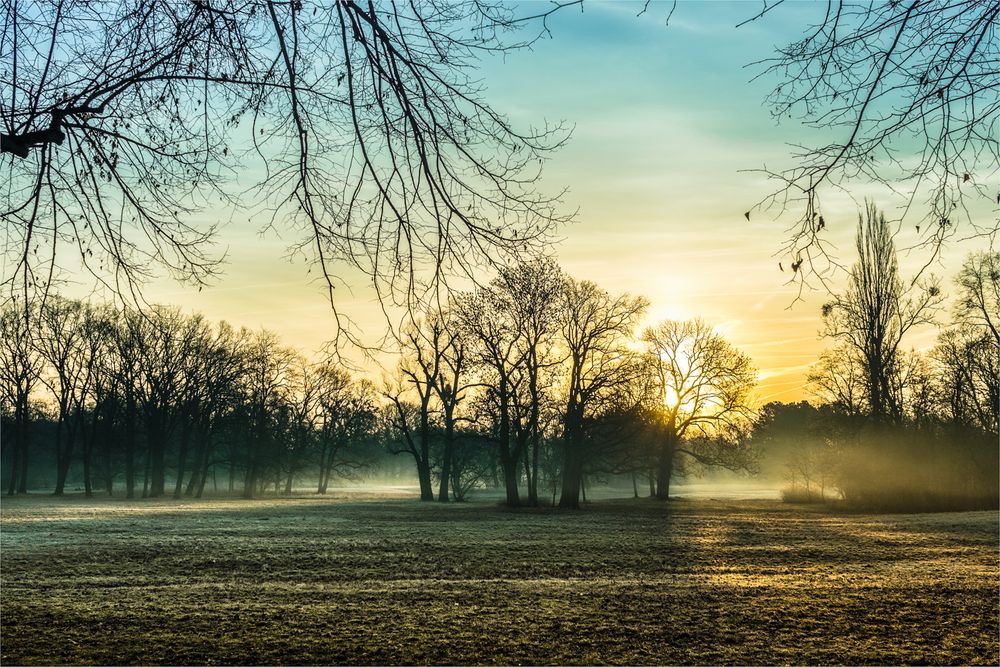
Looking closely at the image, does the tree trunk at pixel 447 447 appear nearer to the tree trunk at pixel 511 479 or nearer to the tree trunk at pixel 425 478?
the tree trunk at pixel 425 478

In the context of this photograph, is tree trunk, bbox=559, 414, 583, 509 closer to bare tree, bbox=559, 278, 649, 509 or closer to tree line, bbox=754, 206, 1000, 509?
bare tree, bbox=559, 278, 649, 509

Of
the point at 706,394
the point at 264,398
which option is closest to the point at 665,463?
the point at 706,394

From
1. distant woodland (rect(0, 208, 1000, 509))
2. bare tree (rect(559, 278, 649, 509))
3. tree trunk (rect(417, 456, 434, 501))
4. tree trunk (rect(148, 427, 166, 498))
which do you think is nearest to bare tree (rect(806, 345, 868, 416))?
distant woodland (rect(0, 208, 1000, 509))

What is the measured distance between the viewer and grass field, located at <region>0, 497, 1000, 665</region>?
23.2 ft

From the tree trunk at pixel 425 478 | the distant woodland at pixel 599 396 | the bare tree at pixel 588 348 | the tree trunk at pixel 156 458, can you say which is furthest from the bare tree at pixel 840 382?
the tree trunk at pixel 156 458

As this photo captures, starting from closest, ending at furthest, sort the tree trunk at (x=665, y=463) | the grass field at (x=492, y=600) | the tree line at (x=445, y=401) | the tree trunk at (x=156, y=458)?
the grass field at (x=492, y=600) → the tree line at (x=445, y=401) → the tree trunk at (x=665, y=463) → the tree trunk at (x=156, y=458)

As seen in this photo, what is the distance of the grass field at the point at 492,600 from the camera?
23.2 ft

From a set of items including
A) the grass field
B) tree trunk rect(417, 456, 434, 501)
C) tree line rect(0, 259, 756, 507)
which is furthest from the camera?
tree trunk rect(417, 456, 434, 501)

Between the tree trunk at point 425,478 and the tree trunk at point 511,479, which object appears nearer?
the tree trunk at point 511,479

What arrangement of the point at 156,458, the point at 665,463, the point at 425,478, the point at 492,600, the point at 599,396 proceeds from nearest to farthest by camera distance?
the point at 492,600 → the point at 599,396 → the point at 665,463 → the point at 425,478 → the point at 156,458

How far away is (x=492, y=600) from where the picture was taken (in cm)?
955

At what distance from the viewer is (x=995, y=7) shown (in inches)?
160

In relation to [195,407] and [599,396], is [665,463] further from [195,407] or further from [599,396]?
[195,407]

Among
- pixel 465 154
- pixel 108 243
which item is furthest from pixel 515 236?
pixel 108 243
